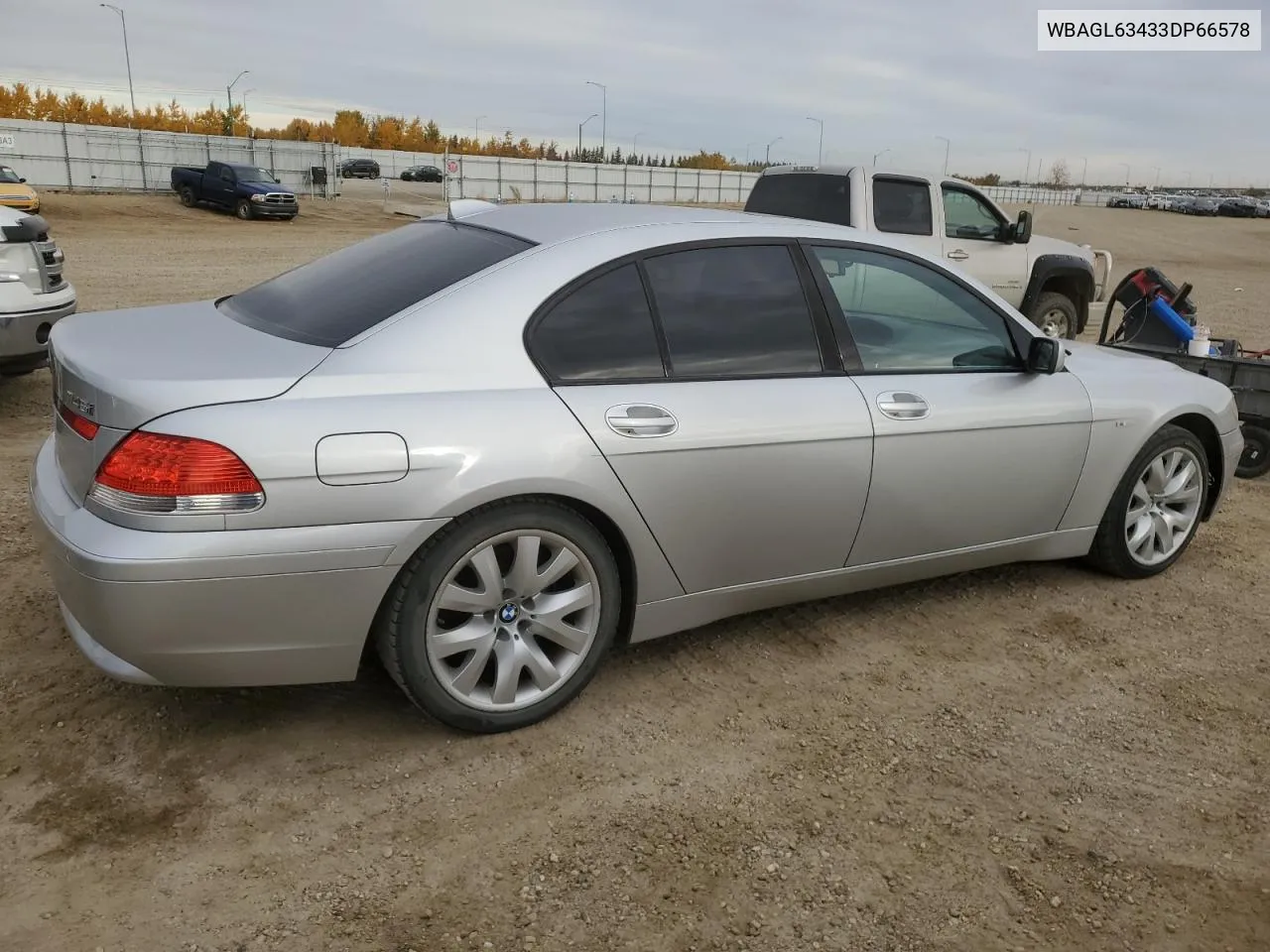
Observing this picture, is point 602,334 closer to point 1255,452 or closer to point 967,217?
point 1255,452

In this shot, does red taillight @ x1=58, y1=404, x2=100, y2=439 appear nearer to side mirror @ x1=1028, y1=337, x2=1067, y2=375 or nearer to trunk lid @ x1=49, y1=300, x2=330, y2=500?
trunk lid @ x1=49, y1=300, x2=330, y2=500

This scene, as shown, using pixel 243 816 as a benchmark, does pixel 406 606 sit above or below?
above

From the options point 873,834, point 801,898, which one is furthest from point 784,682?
point 801,898

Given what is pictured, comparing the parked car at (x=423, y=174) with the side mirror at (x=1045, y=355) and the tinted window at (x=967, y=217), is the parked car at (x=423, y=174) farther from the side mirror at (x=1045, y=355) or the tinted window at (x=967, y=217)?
the side mirror at (x=1045, y=355)

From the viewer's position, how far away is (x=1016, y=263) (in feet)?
34.7

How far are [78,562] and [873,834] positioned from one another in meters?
2.24

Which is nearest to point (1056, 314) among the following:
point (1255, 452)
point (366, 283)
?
point (1255, 452)

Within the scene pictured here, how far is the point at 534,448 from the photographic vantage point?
9.92 ft

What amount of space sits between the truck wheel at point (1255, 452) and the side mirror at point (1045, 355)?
11.4ft

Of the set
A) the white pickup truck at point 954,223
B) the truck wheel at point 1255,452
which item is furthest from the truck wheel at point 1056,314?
the truck wheel at point 1255,452

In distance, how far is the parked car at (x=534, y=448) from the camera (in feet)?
9.00

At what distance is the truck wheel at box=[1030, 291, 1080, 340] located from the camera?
36.0ft

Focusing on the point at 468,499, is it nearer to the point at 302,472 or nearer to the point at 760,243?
the point at 302,472

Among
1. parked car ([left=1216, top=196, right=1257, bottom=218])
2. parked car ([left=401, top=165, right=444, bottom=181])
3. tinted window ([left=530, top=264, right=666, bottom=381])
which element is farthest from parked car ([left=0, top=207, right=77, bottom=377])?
parked car ([left=1216, top=196, right=1257, bottom=218])
